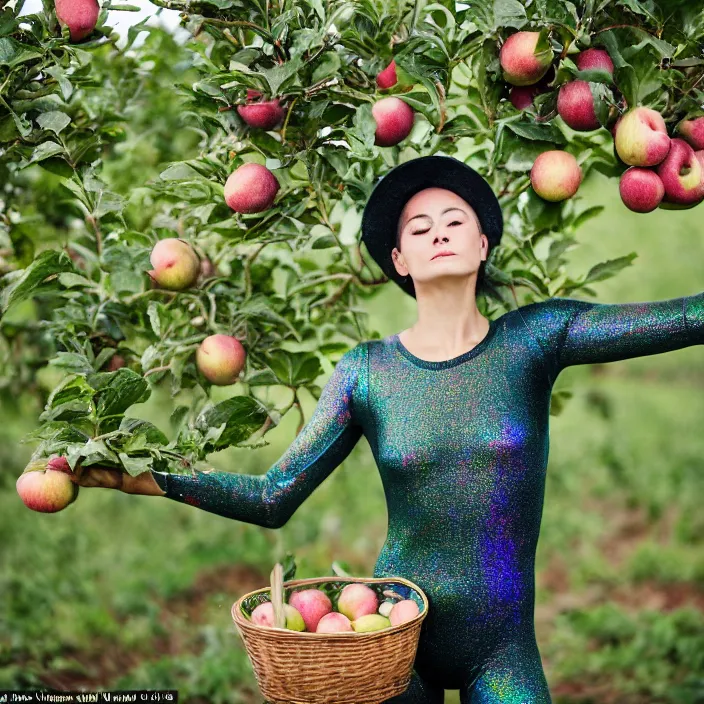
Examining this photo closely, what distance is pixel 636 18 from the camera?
1659 millimetres

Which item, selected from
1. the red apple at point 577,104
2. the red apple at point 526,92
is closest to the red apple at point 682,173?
the red apple at point 577,104

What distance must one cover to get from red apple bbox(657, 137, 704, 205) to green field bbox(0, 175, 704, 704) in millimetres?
731

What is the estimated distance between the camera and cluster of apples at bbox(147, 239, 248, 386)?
1995 millimetres

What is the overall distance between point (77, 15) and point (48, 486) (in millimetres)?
890

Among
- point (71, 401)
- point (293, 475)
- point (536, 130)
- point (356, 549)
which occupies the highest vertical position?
point (536, 130)

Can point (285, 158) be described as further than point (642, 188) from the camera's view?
Yes

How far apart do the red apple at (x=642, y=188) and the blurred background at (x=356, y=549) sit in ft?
2.47

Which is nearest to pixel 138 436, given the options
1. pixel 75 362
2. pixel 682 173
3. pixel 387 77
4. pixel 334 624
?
pixel 75 362

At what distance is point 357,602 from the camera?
1.60 meters

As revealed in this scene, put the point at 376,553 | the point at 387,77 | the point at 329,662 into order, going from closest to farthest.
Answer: the point at 329,662
the point at 387,77
the point at 376,553

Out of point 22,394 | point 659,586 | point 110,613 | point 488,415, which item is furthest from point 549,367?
point 659,586

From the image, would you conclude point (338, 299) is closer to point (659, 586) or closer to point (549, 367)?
point (549, 367)

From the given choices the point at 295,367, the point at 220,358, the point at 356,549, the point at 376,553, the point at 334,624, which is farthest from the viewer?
the point at 356,549

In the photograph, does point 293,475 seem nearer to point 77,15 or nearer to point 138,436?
point 138,436
